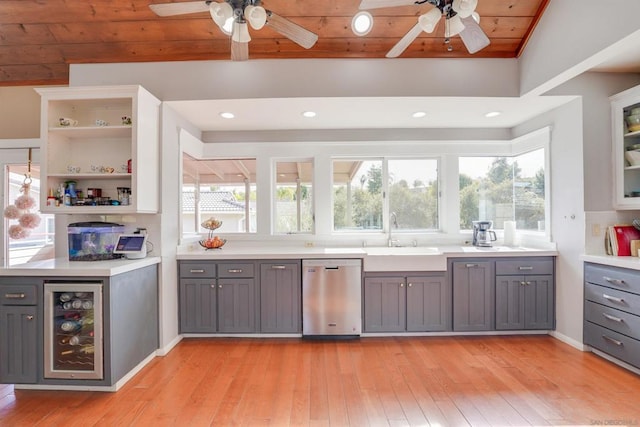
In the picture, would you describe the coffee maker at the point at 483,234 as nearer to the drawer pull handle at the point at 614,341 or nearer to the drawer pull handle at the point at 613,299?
the drawer pull handle at the point at 613,299

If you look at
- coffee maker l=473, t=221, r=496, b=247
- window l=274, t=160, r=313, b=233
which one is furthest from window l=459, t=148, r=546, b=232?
window l=274, t=160, r=313, b=233

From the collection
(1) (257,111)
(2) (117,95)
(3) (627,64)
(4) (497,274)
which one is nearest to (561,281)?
(4) (497,274)

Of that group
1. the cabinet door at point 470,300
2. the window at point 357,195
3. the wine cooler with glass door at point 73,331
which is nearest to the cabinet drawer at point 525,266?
the cabinet door at point 470,300

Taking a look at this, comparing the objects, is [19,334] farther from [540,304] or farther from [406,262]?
[540,304]

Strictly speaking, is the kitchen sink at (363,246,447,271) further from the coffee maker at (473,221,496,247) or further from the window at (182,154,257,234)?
the window at (182,154,257,234)

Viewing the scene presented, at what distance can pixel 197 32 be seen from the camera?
263 cm

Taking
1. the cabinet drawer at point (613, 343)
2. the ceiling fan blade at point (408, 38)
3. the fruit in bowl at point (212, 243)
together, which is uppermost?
the ceiling fan blade at point (408, 38)

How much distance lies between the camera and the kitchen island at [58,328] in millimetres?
2191

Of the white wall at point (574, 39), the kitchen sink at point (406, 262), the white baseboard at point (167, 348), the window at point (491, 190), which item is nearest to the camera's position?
the white wall at point (574, 39)

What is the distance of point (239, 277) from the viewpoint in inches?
121

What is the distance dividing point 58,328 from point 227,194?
209cm

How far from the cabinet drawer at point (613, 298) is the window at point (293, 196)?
2831 millimetres

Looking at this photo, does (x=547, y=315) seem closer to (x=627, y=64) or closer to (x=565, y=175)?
(x=565, y=175)

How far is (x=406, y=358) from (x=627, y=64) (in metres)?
3.19
